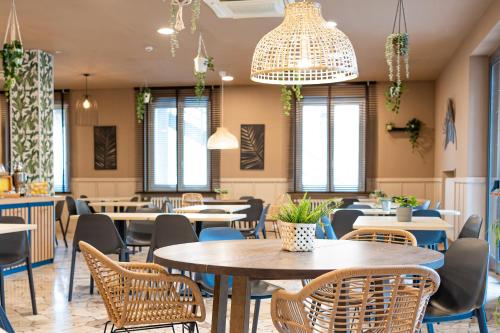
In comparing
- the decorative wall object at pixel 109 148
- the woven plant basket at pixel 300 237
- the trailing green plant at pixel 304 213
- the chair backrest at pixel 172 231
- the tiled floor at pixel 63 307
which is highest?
the decorative wall object at pixel 109 148

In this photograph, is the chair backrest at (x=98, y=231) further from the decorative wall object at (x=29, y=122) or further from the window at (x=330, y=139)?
the window at (x=330, y=139)

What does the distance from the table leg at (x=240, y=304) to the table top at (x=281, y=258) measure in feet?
0.36

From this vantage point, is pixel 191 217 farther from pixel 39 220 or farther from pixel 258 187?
pixel 258 187

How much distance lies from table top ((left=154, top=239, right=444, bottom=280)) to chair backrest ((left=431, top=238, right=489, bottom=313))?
30 centimetres

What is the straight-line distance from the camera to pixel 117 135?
38.5 feet

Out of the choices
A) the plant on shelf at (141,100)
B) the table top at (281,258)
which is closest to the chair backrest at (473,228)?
the table top at (281,258)

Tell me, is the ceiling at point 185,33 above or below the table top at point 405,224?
above

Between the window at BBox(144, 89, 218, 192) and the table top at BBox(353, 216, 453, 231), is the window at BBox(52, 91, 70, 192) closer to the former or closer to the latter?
the window at BBox(144, 89, 218, 192)

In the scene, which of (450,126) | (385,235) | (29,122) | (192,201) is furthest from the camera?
(192,201)

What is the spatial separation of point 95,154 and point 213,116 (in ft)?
8.36

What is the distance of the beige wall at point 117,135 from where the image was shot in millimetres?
11703

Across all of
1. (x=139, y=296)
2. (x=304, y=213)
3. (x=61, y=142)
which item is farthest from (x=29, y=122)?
(x=304, y=213)

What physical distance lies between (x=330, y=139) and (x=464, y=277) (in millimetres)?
8201

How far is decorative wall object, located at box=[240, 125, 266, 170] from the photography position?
1127 centimetres
